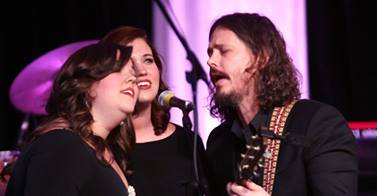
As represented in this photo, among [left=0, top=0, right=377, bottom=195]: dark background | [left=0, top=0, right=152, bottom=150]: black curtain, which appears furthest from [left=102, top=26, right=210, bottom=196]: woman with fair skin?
[left=0, top=0, right=152, bottom=150]: black curtain

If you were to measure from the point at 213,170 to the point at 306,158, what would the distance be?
587mm

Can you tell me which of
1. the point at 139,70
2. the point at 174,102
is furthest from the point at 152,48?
the point at 174,102

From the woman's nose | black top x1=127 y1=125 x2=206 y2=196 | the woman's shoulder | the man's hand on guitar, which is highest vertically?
the woman's nose

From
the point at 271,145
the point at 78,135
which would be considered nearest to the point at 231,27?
the point at 271,145

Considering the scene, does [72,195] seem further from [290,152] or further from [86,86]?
[290,152]

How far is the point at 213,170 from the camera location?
3277 mm

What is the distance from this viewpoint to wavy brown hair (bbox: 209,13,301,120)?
3088mm

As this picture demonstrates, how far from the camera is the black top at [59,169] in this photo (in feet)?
7.79

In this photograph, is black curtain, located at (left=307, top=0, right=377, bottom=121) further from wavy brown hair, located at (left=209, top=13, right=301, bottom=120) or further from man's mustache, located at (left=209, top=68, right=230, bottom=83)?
man's mustache, located at (left=209, top=68, right=230, bottom=83)

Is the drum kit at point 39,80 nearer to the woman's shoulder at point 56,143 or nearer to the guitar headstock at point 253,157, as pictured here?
the woman's shoulder at point 56,143

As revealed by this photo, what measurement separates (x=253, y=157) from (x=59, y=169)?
72cm

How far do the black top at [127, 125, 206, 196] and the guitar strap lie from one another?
0.41 metres

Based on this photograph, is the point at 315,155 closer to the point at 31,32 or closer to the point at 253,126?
the point at 253,126

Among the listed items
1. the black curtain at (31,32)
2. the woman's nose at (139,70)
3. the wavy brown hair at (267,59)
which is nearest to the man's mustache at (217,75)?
the wavy brown hair at (267,59)
